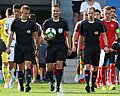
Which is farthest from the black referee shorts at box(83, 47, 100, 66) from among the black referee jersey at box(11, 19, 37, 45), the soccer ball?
the black referee jersey at box(11, 19, 37, 45)

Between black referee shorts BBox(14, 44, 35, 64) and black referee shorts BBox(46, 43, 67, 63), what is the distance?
1.53 ft

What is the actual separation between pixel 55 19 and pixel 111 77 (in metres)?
2.85

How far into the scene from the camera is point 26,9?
1662cm

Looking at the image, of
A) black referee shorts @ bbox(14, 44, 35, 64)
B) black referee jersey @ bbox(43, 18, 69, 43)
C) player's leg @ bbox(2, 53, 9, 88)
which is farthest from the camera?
player's leg @ bbox(2, 53, 9, 88)

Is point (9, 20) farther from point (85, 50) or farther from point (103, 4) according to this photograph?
point (103, 4)

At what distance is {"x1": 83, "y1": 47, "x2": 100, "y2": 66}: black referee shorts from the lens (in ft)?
55.2

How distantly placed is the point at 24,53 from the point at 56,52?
82 centimetres

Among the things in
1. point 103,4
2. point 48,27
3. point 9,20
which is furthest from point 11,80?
point 103,4

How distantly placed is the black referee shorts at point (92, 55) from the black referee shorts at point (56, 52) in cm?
53

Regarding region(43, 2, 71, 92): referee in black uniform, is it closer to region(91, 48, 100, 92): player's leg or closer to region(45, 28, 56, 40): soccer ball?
region(45, 28, 56, 40): soccer ball

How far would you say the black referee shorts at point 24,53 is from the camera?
54.6 feet

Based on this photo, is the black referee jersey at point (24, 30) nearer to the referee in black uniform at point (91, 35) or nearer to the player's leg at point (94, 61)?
the referee in black uniform at point (91, 35)

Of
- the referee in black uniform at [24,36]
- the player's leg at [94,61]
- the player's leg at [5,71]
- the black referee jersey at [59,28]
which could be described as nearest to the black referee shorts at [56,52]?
the black referee jersey at [59,28]

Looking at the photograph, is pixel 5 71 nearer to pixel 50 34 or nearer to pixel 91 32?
pixel 50 34
